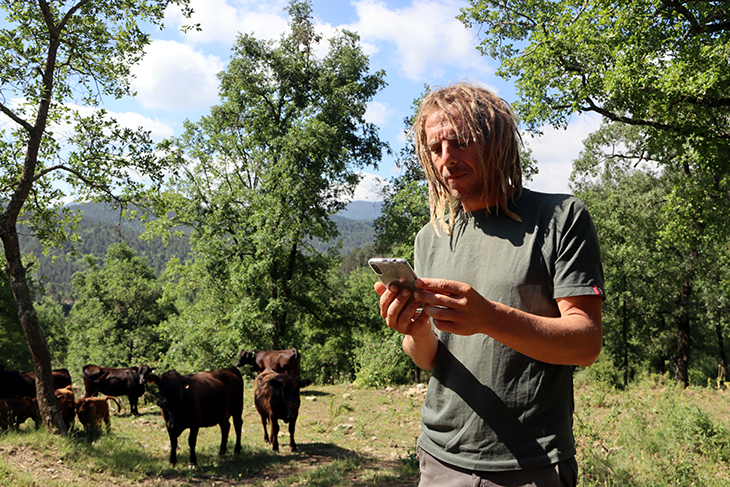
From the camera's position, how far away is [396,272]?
148 centimetres

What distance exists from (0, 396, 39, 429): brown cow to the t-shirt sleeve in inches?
384

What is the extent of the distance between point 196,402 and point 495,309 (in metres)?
7.97

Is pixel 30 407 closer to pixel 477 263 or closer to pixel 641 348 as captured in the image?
pixel 477 263

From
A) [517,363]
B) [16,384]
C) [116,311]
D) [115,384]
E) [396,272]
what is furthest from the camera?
[116,311]

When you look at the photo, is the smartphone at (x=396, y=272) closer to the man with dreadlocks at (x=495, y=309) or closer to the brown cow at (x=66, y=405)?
the man with dreadlocks at (x=495, y=309)

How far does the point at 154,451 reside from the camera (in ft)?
29.3

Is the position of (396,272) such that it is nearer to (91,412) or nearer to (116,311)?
(91,412)

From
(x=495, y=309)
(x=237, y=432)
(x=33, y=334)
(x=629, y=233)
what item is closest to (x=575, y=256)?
(x=495, y=309)

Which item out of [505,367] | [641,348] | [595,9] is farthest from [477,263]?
[641,348]

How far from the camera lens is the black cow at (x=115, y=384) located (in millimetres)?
13008

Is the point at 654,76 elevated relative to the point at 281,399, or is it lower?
elevated

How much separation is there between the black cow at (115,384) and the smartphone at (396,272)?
44.5 feet

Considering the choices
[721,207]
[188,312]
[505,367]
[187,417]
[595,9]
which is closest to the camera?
[505,367]

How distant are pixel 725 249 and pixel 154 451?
1864cm
